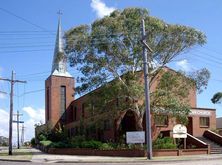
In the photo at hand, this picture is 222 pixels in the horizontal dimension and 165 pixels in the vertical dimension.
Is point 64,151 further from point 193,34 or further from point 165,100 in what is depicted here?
point 193,34

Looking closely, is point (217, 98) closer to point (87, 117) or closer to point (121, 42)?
point (87, 117)

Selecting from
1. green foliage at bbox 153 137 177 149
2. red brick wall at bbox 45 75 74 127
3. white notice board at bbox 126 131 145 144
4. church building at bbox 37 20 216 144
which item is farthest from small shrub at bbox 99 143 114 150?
red brick wall at bbox 45 75 74 127

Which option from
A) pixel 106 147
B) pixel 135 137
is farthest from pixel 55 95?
pixel 135 137

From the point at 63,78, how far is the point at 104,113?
38625 mm

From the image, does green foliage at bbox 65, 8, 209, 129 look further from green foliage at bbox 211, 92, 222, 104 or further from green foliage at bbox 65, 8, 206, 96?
green foliage at bbox 211, 92, 222, 104

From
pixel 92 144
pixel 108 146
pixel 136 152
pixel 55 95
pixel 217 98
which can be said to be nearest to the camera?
pixel 136 152

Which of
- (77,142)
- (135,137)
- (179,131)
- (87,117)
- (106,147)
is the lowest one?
(106,147)

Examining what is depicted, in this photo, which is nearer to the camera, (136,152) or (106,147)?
(136,152)

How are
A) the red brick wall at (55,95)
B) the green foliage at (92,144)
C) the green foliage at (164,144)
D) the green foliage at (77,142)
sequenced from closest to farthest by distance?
the green foliage at (164,144) → the green foliage at (92,144) → the green foliage at (77,142) → the red brick wall at (55,95)

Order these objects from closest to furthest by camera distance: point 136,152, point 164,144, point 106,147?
1. point 136,152
2. point 164,144
3. point 106,147

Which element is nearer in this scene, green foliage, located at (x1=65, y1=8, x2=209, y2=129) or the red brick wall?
green foliage, located at (x1=65, y1=8, x2=209, y2=129)

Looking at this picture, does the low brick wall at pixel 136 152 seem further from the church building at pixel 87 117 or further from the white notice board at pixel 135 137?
the church building at pixel 87 117

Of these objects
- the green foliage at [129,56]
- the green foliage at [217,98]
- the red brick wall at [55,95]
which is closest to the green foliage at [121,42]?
the green foliage at [129,56]

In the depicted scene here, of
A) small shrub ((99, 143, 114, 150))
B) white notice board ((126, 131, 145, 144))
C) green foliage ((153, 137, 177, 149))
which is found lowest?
small shrub ((99, 143, 114, 150))
